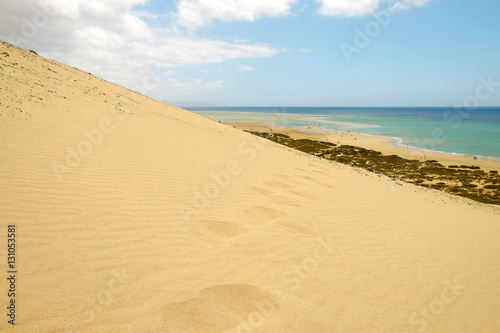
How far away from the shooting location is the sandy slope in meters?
2.36

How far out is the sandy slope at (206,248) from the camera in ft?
7.75

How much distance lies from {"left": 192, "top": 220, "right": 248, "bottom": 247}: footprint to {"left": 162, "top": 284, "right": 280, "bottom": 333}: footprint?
797mm

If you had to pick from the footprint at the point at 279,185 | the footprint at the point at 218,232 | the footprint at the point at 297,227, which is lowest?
the footprint at the point at 297,227

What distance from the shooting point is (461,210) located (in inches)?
302

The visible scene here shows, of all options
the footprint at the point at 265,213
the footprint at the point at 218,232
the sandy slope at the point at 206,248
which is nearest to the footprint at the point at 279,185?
the sandy slope at the point at 206,248

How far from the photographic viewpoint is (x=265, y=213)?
182 inches

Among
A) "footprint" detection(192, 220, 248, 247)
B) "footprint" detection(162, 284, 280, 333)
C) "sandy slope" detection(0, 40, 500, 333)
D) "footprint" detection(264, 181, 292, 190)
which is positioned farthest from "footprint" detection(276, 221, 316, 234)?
"footprint" detection(264, 181, 292, 190)

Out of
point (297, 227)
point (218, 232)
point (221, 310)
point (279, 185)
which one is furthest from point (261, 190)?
point (221, 310)

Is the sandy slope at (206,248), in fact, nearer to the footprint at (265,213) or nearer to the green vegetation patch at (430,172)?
the footprint at (265,213)

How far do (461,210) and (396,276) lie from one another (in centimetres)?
570

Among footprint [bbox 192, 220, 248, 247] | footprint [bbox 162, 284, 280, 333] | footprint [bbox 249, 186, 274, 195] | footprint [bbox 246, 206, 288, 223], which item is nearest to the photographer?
footprint [bbox 162, 284, 280, 333]

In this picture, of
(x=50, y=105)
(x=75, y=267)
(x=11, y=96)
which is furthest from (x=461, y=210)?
(x=11, y=96)

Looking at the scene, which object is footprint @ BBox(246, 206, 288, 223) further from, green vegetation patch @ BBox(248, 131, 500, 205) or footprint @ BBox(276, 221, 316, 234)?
green vegetation patch @ BBox(248, 131, 500, 205)

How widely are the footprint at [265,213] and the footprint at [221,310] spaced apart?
169 cm
